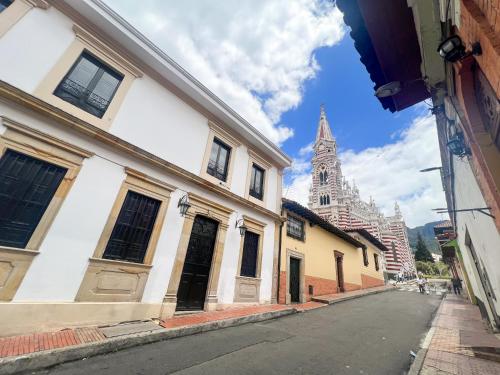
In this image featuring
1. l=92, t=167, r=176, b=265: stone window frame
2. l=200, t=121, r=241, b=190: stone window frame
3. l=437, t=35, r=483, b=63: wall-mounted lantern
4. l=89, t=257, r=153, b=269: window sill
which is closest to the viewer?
→ l=437, t=35, r=483, b=63: wall-mounted lantern

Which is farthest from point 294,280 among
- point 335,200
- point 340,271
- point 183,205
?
point 335,200

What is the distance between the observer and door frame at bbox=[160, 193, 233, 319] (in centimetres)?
636

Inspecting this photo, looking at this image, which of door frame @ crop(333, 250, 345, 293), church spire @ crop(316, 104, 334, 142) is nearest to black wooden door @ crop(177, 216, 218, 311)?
door frame @ crop(333, 250, 345, 293)

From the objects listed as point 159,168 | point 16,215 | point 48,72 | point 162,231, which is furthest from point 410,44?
point 16,215

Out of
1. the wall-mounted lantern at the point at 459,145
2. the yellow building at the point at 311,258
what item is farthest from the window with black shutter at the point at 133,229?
the wall-mounted lantern at the point at 459,145

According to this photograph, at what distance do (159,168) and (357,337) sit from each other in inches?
290

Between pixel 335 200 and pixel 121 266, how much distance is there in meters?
47.0

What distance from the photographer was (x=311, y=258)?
500 inches

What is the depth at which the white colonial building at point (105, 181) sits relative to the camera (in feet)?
15.0

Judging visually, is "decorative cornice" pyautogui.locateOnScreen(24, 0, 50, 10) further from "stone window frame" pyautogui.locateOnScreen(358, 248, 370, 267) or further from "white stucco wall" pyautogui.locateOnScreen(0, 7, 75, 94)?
"stone window frame" pyautogui.locateOnScreen(358, 248, 370, 267)

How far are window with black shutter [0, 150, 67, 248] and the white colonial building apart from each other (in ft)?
0.07

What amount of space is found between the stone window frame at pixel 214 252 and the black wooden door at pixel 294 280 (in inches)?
195

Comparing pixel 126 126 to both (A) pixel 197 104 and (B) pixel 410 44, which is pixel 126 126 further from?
A: (B) pixel 410 44

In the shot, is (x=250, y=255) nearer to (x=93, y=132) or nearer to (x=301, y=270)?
(x=301, y=270)
